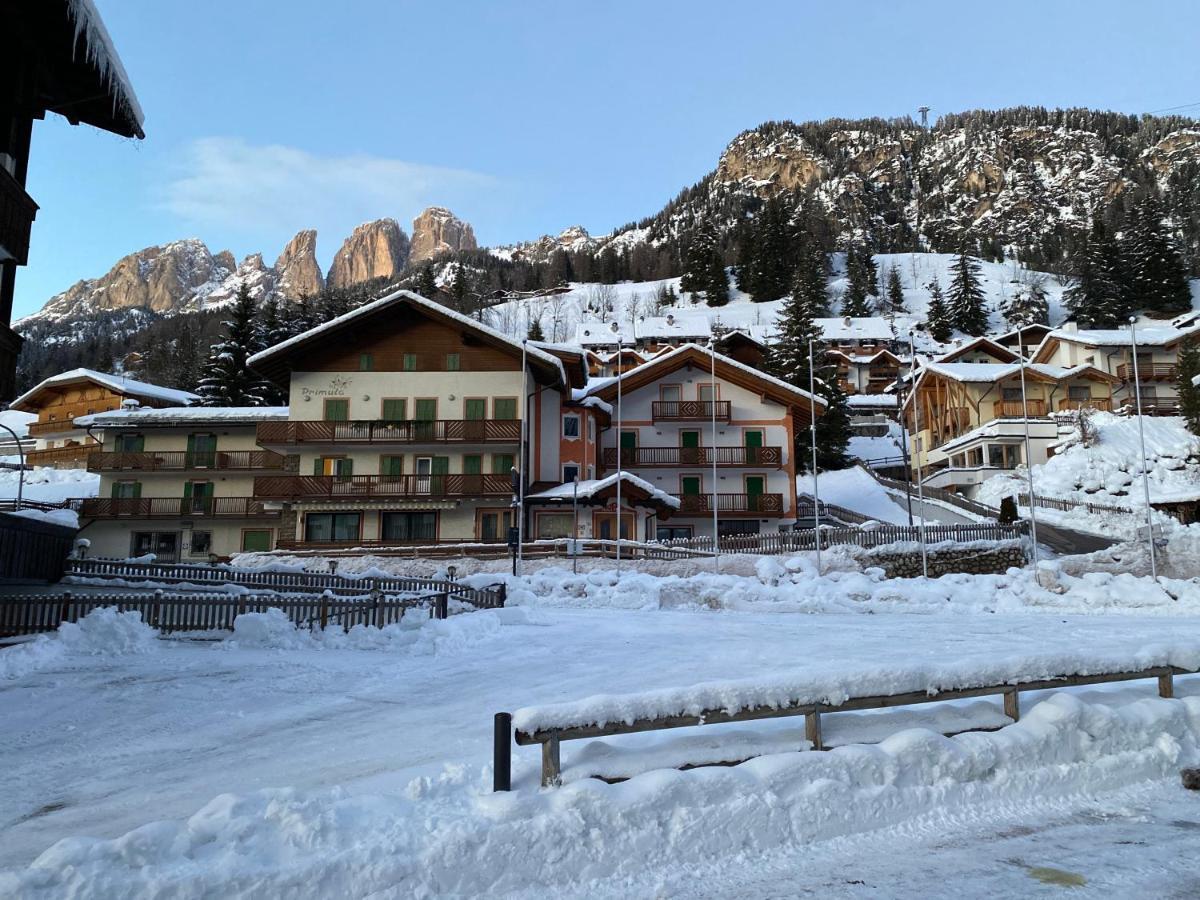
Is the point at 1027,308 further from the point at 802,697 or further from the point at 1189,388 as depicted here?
the point at 802,697

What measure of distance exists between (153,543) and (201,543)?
2.67 metres

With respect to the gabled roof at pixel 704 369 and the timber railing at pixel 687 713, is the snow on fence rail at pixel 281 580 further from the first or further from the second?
the gabled roof at pixel 704 369

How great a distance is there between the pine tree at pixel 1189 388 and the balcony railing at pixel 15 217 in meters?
59.6

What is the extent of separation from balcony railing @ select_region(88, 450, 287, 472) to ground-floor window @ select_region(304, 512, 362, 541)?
20.0 feet

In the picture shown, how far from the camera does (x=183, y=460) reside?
4831 centimetres

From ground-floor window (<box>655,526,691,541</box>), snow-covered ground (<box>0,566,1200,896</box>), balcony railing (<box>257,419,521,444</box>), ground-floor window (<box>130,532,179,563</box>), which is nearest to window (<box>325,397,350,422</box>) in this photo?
balcony railing (<box>257,419,521,444</box>)

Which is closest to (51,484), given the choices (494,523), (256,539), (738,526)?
(256,539)

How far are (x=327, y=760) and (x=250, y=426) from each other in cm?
4364

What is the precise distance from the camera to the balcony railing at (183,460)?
47656mm

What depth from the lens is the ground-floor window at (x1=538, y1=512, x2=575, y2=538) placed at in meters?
43.2

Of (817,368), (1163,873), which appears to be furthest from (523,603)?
(817,368)

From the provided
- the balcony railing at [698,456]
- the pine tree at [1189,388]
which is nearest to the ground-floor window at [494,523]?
the balcony railing at [698,456]

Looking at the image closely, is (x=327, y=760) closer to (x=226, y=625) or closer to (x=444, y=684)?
(x=444, y=684)

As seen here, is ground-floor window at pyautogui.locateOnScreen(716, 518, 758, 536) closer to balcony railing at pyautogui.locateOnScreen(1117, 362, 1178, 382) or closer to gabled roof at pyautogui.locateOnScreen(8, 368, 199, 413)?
balcony railing at pyautogui.locateOnScreen(1117, 362, 1178, 382)
